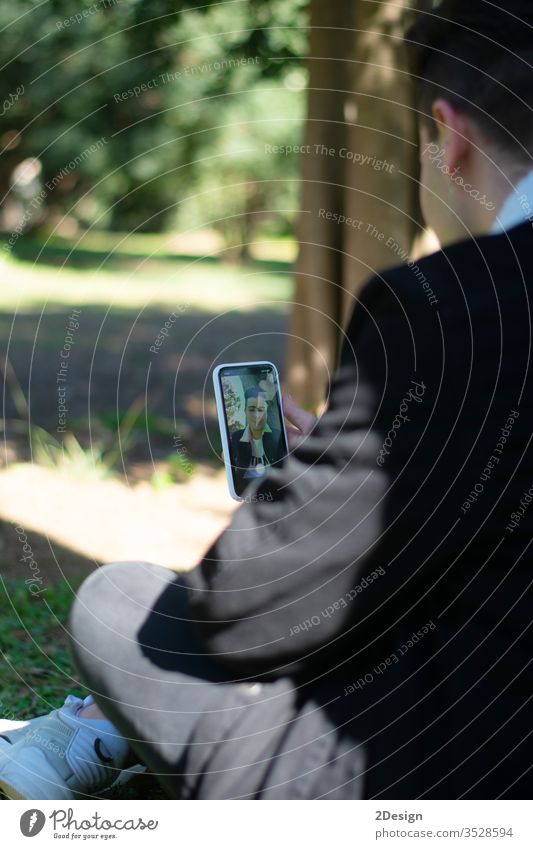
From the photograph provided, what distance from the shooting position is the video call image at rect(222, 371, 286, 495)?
225 cm

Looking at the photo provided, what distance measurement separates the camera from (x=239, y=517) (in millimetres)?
1759

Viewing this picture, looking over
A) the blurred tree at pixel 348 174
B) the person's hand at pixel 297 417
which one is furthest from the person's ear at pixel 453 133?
the blurred tree at pixel 348 174

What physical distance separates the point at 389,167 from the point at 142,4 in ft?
6.70

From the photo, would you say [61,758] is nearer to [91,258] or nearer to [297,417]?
[297,417]

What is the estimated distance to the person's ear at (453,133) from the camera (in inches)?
74.1

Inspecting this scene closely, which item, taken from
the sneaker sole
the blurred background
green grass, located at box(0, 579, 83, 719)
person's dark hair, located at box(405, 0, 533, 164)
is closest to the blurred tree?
the blurred background

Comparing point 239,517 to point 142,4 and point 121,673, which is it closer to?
point 121,673

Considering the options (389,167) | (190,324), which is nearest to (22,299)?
(190,324)
